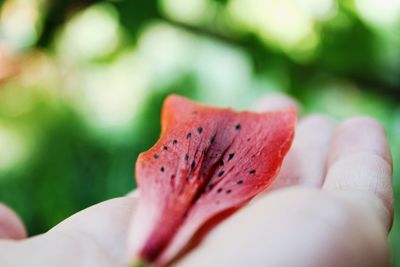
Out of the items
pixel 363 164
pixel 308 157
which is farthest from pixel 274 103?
pixel 363 164

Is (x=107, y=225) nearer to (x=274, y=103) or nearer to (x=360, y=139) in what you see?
(x=360, y=139)

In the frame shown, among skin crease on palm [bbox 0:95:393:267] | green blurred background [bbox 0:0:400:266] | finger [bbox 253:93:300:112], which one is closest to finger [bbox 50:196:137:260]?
skin crease on palm [bbox 0:95:393:267]

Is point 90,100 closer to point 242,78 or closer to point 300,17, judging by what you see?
point 242,78

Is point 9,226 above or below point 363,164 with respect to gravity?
below

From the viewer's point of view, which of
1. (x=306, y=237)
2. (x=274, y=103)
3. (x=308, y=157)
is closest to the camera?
(x=306, y=237)

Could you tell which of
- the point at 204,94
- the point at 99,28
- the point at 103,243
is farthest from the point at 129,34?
the point at 103,243

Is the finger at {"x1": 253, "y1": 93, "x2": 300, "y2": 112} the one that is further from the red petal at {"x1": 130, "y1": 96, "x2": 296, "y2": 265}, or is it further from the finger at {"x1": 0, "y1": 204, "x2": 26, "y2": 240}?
the finger at {"x1": 0, "y1": 204, "x2": 26, "y2": 240}

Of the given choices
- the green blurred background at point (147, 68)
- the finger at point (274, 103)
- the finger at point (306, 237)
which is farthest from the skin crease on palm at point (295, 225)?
the green blurred background at point (147, 68)
